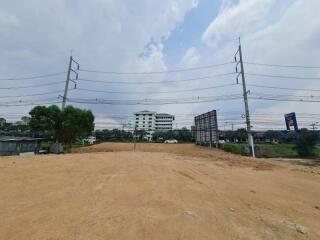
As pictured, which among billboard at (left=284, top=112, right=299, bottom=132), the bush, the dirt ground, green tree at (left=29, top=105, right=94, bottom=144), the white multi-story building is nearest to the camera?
the dirt ground

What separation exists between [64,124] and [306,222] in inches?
1016

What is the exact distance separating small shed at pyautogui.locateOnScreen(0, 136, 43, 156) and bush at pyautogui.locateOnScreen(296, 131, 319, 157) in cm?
2955

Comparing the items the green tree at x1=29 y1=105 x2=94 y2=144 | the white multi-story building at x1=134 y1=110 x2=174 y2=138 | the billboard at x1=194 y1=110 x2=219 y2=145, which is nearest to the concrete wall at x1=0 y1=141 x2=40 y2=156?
the green tree at x1=29 y1=105 x2=94 y2=144

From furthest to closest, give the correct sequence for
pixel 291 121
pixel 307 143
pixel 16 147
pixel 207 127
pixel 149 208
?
pixel 207 127 < pixel 291 121 < pixel 307 143 < pixel 16 147 < pixel 149 208

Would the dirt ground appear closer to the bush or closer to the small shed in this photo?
the small shed

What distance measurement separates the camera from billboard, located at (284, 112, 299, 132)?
1101 inches

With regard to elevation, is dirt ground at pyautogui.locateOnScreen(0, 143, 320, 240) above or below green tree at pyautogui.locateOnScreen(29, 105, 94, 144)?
below

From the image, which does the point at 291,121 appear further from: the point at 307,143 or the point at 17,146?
the point at 17,146

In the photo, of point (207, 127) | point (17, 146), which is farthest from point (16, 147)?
point (207, 127)

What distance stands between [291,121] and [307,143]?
296cm

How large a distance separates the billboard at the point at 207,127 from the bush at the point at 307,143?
949 centimetres

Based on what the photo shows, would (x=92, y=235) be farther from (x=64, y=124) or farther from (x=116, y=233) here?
(x=64, y=124)

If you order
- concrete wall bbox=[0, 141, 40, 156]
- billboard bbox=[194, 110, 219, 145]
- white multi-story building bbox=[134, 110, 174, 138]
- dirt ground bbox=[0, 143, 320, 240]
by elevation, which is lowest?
dirt ground bbox=[0, 143, 320, 240]

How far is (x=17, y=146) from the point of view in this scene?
2350 cm
